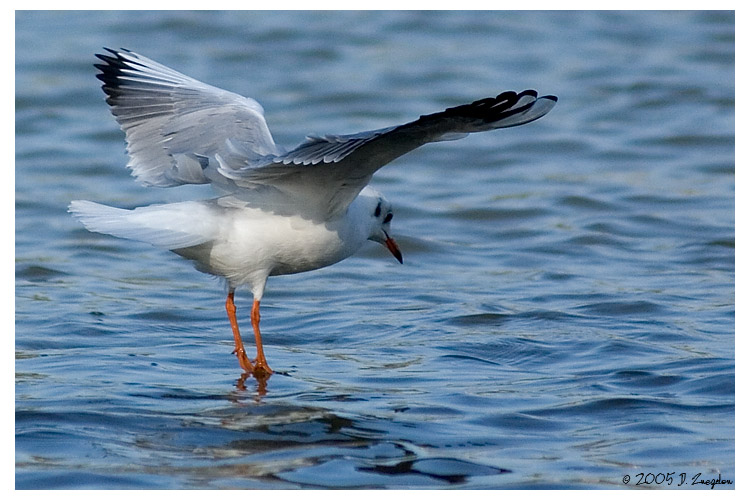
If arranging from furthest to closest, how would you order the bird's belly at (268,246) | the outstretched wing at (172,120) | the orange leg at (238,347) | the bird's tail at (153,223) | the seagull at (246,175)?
1. the outstretched wing at (172,120)
2. the orange leg at (238,347)
3. the bird's belly at (268,246)
4. the bird's tail at (153,223)
5. the seagull at (246,175)

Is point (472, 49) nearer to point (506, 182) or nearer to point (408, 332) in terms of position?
point (506, 182)

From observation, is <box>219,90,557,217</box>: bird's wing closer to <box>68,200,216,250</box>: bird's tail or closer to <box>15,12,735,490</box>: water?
<box>68,200,216,250</box>: bird's tail

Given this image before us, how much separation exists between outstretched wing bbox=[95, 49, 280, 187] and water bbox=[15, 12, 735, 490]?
3.67 ft

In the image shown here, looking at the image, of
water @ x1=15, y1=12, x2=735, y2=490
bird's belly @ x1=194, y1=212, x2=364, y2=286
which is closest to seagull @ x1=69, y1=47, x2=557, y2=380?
bird's belly @ x1=194, y1=212, x2=364, y2=286

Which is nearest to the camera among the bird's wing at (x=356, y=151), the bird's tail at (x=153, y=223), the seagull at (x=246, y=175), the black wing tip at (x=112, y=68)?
Result: the bird's wing at (x=356, y=151)

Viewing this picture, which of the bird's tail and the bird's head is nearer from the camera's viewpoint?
the bird's tail

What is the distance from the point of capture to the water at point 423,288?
542 cm

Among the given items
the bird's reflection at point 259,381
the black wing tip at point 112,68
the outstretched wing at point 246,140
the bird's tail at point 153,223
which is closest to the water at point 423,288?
the bird's reflection at point 259,381

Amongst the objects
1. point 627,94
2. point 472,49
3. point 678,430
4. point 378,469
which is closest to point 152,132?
point 378,469

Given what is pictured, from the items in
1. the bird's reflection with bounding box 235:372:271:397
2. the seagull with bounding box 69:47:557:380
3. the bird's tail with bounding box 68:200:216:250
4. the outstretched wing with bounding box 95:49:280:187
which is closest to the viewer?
the seagull with bounding box 69:47:557:380

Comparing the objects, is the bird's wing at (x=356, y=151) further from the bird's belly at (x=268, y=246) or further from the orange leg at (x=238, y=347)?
the orange leg at (x=238, y=347)

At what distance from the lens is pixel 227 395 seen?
625cm

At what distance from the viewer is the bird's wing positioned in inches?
209

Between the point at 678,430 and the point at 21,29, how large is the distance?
13.2 metres
